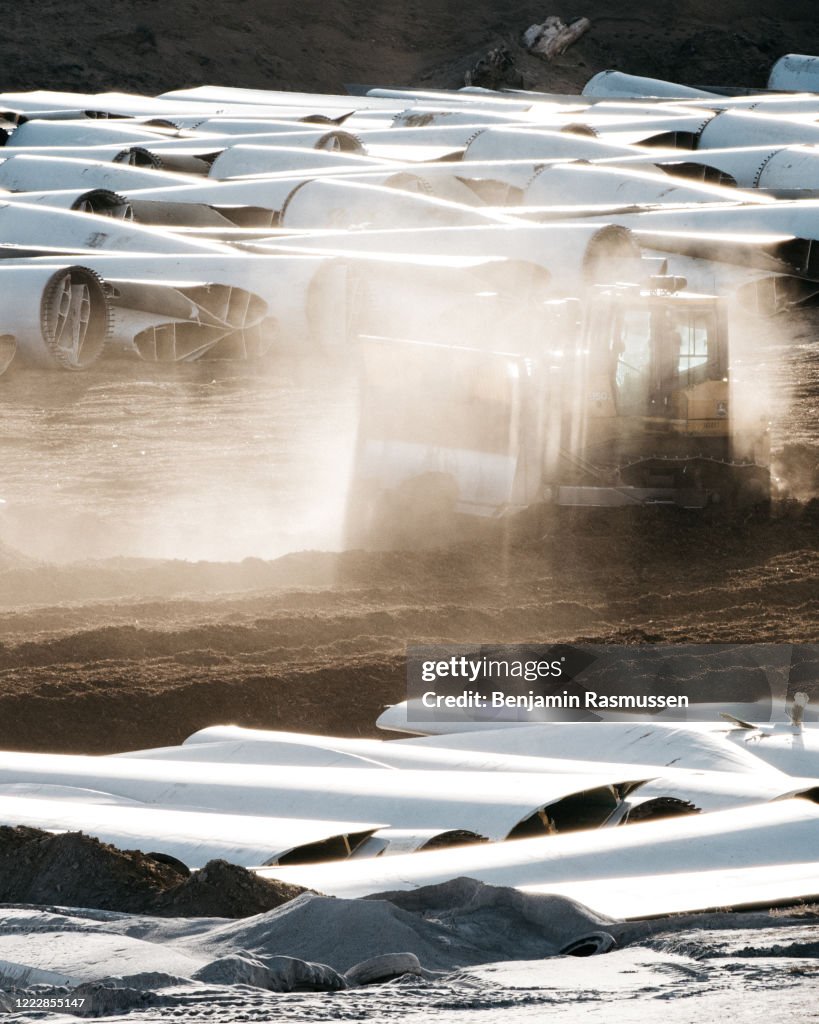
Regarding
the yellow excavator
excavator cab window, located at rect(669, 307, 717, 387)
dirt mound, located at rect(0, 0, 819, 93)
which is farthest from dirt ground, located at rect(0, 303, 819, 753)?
dirt mound, located at rect(0, 0, 819, 93)

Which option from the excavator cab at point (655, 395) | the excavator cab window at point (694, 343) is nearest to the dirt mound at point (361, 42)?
the excavator cab at point (655, 395)

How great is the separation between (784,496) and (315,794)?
729cm

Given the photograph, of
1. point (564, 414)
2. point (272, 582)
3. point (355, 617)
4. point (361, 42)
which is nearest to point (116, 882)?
point (355, 617)

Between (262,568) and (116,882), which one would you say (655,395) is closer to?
(262,568)

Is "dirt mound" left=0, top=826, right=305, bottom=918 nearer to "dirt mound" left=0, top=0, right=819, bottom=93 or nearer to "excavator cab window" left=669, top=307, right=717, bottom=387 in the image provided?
"excavator cab window" left=669, top=307, right=717, bottom=387

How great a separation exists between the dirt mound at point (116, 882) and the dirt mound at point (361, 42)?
1476 inches

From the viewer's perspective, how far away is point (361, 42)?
44.8 meters

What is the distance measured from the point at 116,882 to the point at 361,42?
42.5m

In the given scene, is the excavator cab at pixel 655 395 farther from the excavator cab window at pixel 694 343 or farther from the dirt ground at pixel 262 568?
the dirt ground at pixel 262 568

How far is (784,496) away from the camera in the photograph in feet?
40.3

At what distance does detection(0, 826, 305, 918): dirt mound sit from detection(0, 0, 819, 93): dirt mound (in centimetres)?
3750

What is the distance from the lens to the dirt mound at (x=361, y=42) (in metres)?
41.1

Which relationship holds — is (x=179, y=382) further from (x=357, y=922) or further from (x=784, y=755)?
(x=357, y=922)

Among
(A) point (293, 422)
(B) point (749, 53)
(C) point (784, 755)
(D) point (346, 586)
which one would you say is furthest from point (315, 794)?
(B) point (749, 53)
